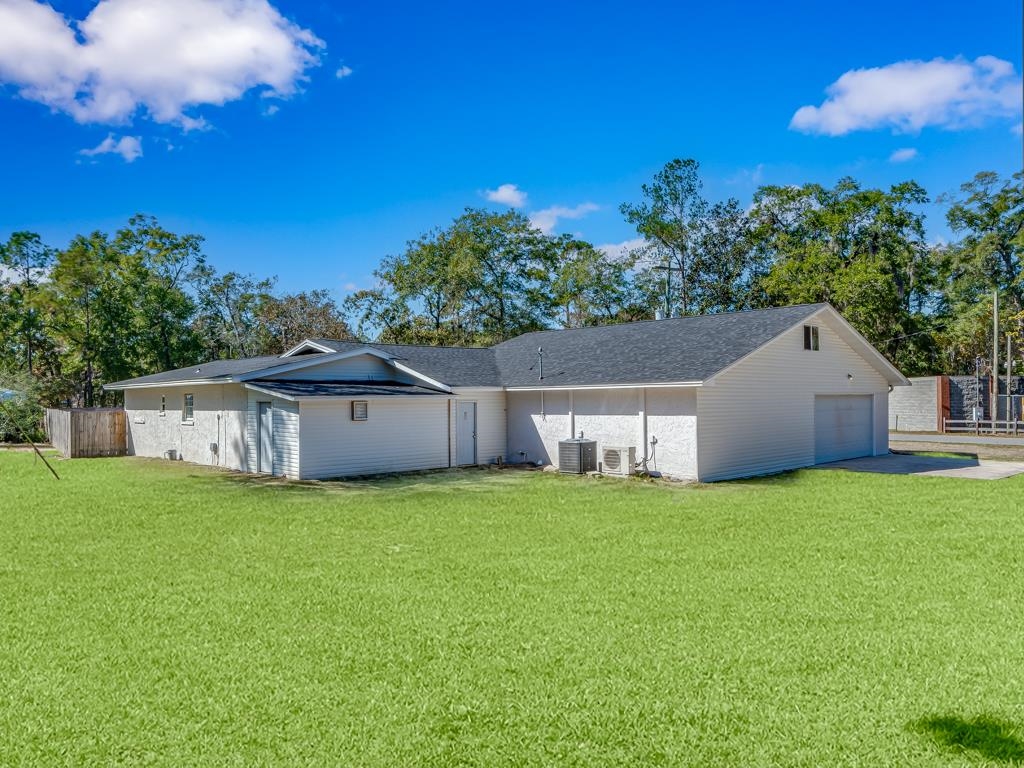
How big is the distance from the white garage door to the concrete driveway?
15.3 inches

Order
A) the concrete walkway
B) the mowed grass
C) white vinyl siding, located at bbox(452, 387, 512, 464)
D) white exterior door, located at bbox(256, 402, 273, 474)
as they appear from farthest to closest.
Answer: the concrete walkway
white vinyl siding, located at bbox(452, 387, 512, 464)
white exterior door, located at bbox(256, 402, 273, 474)
the mowed grass

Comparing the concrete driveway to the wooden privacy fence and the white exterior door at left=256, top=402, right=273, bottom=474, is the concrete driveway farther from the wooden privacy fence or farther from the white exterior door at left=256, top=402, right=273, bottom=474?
the wooden privacy fence

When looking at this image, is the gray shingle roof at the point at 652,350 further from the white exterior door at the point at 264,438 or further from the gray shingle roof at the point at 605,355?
the white exterior door at the point at 264,438

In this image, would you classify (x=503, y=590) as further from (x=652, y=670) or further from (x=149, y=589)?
(x=149, y=589)

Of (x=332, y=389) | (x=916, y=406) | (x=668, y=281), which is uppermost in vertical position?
(x=668, y=281)

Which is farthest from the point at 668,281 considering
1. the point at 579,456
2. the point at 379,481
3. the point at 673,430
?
the point at 379,481

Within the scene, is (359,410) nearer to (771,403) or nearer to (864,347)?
(771,403)

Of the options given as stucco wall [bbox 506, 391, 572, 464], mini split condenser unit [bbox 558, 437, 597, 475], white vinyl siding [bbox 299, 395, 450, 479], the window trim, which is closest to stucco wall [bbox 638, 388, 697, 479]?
mini split condenser unit [bbox 558, 437, 597, 475]

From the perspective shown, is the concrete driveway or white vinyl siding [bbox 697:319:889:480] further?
white vinyl siding [bbox 697:319:889:480]

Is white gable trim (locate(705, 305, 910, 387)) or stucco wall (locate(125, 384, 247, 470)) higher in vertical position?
white gable trim (locate(705, 305, 910, 387))

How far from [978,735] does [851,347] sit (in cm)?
1754

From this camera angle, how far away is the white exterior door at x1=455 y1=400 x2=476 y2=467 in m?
18.7

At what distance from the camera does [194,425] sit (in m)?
20.0

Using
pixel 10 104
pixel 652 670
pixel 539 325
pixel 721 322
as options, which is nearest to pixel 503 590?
pixel 652 670
